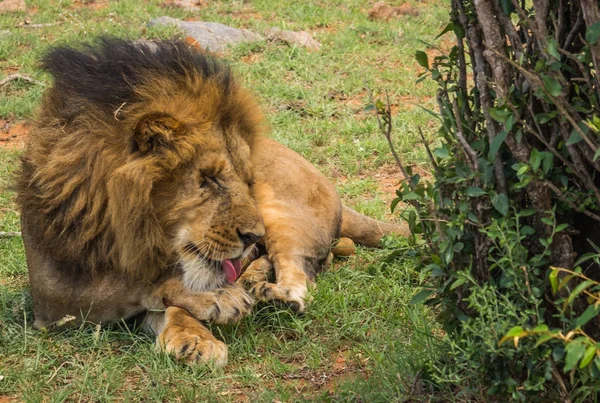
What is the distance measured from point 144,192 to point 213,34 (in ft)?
19.4

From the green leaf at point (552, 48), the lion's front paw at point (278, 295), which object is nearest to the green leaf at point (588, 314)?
the green leaf at point (552, 48)

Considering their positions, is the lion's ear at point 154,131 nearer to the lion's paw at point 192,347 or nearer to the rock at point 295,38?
the lion's paw at point 192,347

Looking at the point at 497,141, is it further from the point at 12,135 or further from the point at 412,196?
the point at 12,135

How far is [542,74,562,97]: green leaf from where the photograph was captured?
2.33m

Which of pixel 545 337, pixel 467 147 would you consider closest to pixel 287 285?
pixel 467 147

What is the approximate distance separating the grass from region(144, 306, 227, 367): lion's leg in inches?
1.9

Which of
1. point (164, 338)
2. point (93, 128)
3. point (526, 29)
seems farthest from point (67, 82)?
point (526, 29)

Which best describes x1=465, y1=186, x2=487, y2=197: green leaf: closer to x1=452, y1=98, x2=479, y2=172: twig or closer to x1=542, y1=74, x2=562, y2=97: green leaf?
x1=452, y1=98, x2=479, y2=172: twig

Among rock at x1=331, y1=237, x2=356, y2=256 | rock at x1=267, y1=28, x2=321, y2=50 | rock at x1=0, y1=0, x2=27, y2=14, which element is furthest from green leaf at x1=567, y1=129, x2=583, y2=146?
rock at x1=0, y1=0, x2=27, y2=14

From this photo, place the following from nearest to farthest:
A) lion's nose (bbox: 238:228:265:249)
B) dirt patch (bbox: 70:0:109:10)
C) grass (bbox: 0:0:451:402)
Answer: grass (bbox: 0:0:451:402)
lion's nose (bbox: 238:228:265:249)
dirt patch (bbox: 70:0:109:10)

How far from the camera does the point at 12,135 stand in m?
7.32

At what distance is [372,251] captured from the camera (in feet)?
16.8

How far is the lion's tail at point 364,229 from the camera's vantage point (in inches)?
202

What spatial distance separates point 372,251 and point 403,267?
43cm
